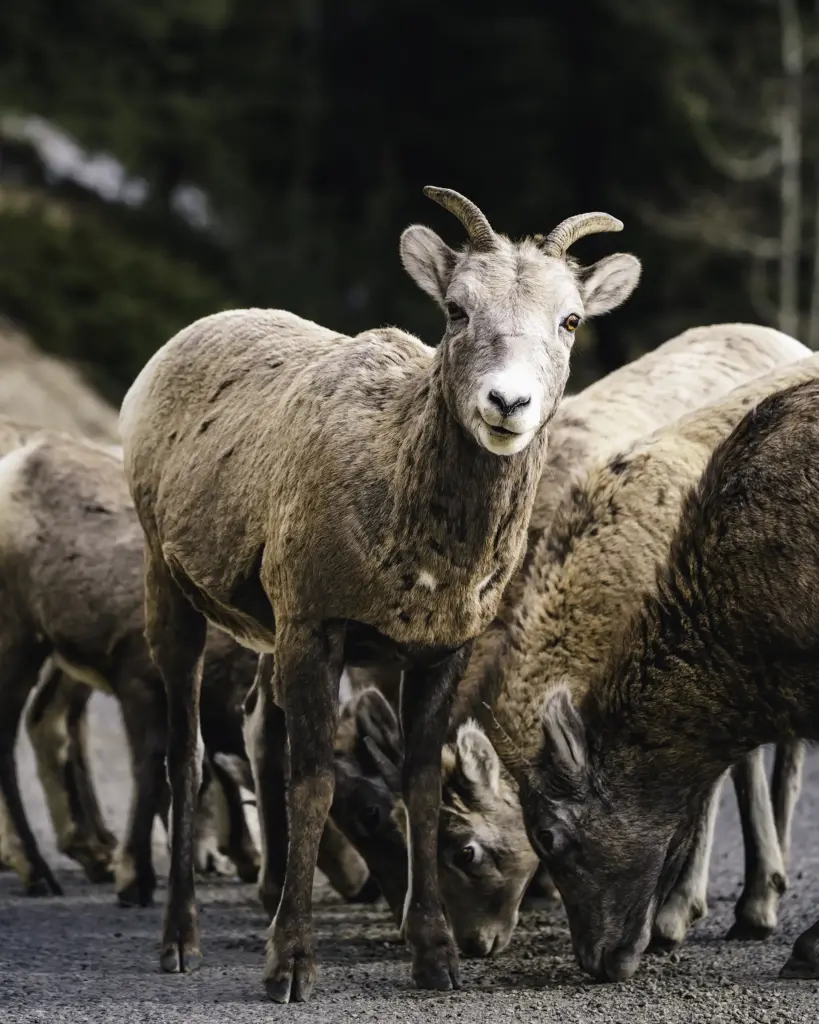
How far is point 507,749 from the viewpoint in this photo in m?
7.04

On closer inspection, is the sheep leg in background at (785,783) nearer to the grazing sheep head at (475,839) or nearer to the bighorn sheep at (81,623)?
the grazing sheep head at (475,839)

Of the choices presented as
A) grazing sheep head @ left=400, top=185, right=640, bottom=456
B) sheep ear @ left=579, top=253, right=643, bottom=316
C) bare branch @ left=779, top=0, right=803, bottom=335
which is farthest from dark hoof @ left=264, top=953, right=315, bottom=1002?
bare branch @ left=779, top=0, right=803, bottom=335

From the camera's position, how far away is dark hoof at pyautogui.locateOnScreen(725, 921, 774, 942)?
7.43 metres

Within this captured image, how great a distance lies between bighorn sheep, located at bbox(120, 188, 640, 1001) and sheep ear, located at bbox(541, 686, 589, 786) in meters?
0.39

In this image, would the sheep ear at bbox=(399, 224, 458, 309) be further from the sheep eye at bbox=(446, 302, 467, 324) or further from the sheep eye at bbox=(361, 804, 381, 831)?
the sheep eye at bbox=(361, 804, 381, 831)

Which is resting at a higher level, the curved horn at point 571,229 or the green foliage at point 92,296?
the curved horn at point 571,229

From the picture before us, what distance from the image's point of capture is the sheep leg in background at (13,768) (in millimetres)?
8750

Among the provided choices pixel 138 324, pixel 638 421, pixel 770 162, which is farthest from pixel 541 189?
pixel 638 421

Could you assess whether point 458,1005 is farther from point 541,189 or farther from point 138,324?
point 541,189

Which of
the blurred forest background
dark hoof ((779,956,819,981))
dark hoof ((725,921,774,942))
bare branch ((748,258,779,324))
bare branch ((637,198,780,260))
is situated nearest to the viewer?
dark hoof ((779,956,819,981))

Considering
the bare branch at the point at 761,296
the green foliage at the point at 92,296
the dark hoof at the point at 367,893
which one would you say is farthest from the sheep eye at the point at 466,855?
the bare branch at the point at 761,296

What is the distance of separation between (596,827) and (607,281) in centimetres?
202

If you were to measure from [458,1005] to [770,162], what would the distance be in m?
21.1

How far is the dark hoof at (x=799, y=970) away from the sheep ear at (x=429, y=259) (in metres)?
2.68
